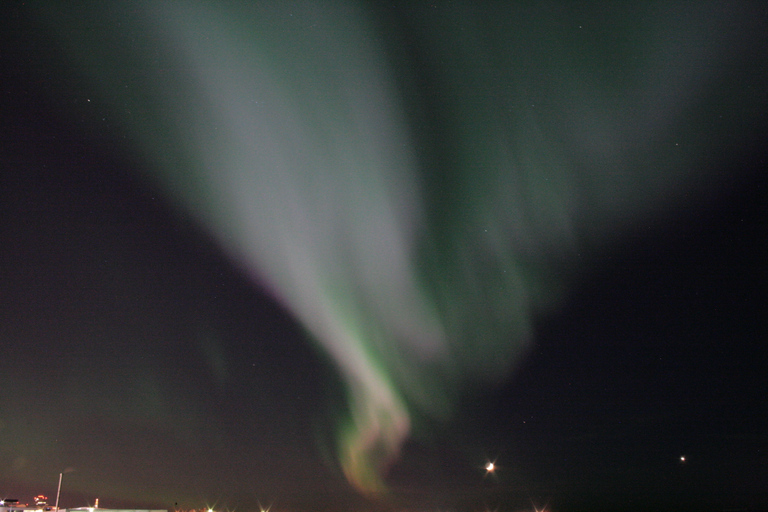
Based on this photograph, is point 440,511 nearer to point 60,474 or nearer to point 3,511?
point 60,474

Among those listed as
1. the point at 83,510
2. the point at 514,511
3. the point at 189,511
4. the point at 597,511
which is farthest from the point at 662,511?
the point at 189,511

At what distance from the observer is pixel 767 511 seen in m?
51.0

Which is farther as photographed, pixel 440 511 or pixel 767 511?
pixel 440 511

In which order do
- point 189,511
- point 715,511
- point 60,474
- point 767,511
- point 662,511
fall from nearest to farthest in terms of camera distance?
point 767,511 < point 715,511 < point 60,474 < point 662,511 < point 189,511

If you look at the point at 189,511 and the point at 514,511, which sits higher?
the point at 189,511

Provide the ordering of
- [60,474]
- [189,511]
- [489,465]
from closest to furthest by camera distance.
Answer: [489,465], [60,474], [189,511]

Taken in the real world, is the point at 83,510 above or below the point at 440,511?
above

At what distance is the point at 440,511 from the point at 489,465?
38186 millimetres

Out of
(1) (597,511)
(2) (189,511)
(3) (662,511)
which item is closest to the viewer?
(3) (662,511)

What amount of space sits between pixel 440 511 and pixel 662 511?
28.7m

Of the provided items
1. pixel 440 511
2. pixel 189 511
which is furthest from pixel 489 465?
pixel 189 511

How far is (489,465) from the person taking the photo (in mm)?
38438

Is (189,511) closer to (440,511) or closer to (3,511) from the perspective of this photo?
(3,511)

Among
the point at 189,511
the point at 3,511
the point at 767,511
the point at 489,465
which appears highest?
the point at 189,511
